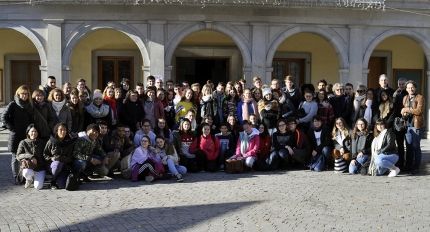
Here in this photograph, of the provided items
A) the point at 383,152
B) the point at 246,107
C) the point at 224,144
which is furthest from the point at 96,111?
the point at 383,152

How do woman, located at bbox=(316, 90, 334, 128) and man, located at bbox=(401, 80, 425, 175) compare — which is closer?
man, located at bbox=(401, 80, 425, 175)

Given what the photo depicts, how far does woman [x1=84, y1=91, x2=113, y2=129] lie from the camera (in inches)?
437

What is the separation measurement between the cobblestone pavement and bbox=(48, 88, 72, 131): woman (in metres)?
1.24

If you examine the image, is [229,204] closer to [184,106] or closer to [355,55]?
[184,106]

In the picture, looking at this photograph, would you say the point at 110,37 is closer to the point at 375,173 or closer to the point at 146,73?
the point at 146,73

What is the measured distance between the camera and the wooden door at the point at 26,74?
18156mm

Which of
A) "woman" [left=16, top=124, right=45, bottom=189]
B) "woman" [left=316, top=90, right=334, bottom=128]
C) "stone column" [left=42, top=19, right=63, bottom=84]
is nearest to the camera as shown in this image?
"woman" [left=16, top=124, right=45, bottom=189]

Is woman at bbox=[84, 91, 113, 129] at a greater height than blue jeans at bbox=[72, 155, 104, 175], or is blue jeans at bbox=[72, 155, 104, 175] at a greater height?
woman at bbox=[84, 91, 113, 129]

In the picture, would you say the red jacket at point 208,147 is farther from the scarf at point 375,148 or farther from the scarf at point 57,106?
the scarf at point 375,148

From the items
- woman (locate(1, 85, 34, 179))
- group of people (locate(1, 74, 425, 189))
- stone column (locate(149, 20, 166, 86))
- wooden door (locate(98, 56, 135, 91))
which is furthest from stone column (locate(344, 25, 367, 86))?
woman (locate(1, 85, 34, 179))

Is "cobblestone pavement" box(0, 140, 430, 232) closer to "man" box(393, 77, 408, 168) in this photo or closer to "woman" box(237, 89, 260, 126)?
"man" box(393, 77, 408, 168)

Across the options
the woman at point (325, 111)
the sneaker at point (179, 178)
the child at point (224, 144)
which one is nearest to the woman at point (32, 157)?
the sneaker at point (179, 178)

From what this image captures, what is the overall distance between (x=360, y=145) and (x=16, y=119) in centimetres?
619

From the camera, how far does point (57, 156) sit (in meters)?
9.85
